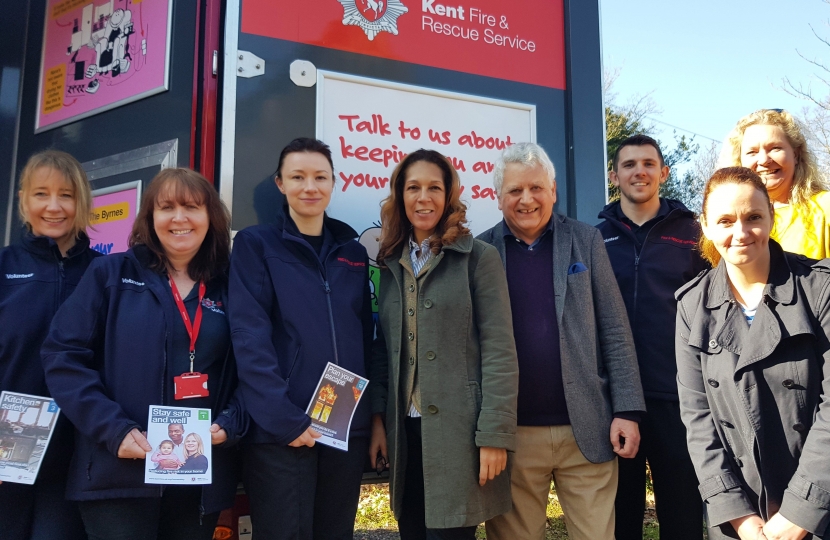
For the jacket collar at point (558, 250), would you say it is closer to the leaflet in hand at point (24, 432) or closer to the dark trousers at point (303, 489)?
the dark trousers at point (303, 489)

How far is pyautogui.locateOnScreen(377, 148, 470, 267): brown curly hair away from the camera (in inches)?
97.0

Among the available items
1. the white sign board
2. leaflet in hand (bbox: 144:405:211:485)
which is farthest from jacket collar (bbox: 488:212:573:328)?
leaflet in hand (bbox: 144:405:211:485)

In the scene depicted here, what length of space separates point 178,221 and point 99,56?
1.28 metres

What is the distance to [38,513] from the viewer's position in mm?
2043

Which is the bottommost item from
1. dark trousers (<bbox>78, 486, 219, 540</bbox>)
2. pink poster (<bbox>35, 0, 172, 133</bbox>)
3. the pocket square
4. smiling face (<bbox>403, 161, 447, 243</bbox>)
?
dark trousers (<bbox>78, 486, 219, 540</bbox>)

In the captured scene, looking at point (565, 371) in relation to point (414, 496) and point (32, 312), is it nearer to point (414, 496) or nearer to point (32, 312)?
point (414, 496)

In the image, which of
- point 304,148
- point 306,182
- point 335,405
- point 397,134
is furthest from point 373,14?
point 335,405

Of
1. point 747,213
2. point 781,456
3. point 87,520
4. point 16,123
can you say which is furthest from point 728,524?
point 16,123

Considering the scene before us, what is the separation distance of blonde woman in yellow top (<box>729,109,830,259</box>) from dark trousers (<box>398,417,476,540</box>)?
56.3 inches

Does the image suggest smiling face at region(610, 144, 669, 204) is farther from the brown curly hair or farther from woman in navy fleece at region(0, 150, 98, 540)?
woman in navy fleece at region(0, 150, 98, 540)

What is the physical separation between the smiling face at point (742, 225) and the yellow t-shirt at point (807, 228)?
337mm

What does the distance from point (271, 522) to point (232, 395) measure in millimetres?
424

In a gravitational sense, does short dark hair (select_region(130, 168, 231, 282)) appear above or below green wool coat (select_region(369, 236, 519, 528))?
above

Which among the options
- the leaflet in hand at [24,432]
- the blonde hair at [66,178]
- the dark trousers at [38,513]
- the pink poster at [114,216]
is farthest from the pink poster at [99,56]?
the dark trousers at [38,513]
